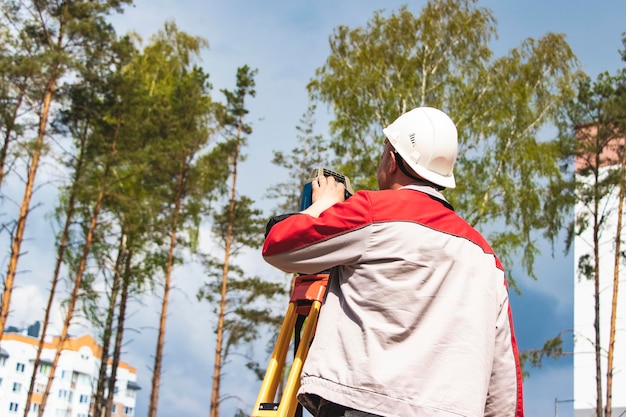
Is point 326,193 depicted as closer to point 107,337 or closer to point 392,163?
point 392,163

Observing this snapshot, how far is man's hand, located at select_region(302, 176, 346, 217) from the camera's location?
7.13ft

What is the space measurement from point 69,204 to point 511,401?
17063 millimetres

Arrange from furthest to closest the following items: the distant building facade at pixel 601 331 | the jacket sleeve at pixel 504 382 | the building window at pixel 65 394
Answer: the building window at pixel 65 394
the distant building facade at pixel 601 331
the jacket sleeve at pixel 504 382

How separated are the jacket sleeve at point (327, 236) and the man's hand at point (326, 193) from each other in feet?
0.42

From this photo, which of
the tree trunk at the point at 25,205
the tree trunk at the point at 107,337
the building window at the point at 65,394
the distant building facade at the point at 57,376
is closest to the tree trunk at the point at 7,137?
the tree trunk at the point at 25,205

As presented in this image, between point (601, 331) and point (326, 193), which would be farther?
point (601, 331)

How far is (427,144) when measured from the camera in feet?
7.32

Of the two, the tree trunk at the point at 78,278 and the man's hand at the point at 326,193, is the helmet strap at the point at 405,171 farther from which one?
the tree trunk at the point at 78,278

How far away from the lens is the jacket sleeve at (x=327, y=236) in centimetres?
200

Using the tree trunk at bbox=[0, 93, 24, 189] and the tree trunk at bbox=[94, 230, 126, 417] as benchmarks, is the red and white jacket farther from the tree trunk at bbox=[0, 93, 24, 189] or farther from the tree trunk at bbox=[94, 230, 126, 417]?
the tree trunk at bbox=[94, 230, 126, 417]

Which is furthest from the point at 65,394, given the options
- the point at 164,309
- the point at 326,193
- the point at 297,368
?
the point at 326,193

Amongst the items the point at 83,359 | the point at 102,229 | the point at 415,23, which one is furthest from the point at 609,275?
the point at 83,359

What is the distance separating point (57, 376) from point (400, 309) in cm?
7930

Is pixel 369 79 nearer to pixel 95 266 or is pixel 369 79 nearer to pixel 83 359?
pixel 95 266
